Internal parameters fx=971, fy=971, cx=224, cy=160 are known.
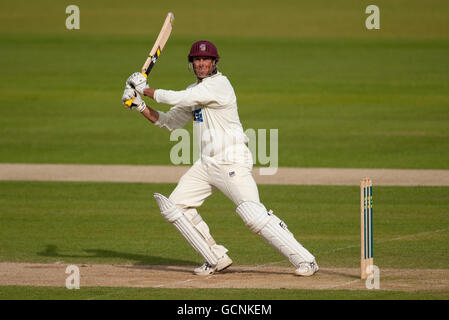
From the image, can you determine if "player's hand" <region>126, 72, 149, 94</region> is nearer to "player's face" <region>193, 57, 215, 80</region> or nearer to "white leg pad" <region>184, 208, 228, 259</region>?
"player's face" <region>193, 57, 215, 80</region>

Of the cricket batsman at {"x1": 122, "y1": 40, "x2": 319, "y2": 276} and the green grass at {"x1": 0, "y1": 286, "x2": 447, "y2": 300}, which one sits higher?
the cricket batsman at {"x1": 122, "y1": 40, "x2": 319, "y2": 276}

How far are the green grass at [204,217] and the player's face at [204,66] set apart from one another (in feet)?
7.15

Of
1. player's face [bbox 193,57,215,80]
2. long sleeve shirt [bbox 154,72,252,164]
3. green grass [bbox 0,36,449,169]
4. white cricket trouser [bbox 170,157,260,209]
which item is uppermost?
green grass [bbox 0,36,449,169]

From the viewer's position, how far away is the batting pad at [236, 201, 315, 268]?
30.1 feet

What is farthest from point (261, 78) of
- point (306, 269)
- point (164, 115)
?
point (306, 269)

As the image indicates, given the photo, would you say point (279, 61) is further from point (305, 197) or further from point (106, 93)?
point (305, 197)

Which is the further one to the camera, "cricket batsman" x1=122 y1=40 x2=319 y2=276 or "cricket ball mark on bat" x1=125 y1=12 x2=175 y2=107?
"cricket ball mark on bat" x1=125 y1=12 x2=175 y2=107

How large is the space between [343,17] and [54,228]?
34.1 m

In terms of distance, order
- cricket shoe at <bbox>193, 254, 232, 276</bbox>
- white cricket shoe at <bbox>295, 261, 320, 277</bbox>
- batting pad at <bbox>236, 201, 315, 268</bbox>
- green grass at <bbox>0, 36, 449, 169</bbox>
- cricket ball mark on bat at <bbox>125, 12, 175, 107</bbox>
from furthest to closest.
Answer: green grass at <bbox>0, 36, 449, 169</bbox>, cricket ball mark on bat at <bbox>125, 12, 175, 107</bbox>, cricket shoe at <bbox>193, 254, 232, 276</bbox>, white cricket shoe at <bbox>295, 261, 320, 277</bbox>, batting pad at <bbox>236, 201, 315, 268</bbox>

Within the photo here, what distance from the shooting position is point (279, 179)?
55.1ft

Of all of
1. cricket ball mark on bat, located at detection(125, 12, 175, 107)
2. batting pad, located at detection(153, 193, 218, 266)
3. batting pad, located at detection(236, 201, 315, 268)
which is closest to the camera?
batting pad, located at detection(236, 201, 315, 268)

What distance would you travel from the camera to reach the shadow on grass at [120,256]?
34.3 feet

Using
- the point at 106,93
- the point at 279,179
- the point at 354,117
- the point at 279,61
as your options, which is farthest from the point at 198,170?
the point at 279,61

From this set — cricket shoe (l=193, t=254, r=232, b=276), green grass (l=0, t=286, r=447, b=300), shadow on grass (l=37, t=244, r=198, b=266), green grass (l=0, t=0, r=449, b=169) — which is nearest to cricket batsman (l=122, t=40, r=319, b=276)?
cricket shoe (l=193, t=254, r=232, b=276)
